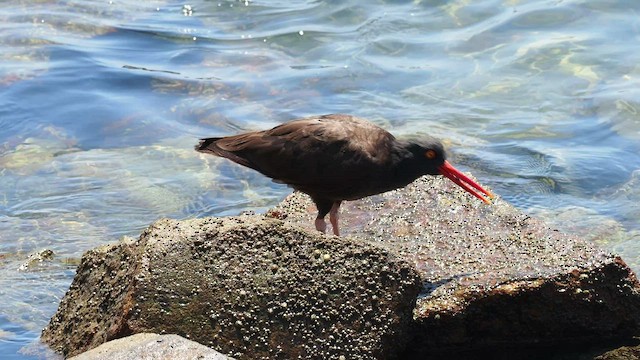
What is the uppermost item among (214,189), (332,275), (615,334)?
(332,275)

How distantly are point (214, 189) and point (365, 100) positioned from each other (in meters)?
2.24

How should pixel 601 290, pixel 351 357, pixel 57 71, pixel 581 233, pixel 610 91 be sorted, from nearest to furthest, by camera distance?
pixel 351 357 < pixel 601 290 < pixel 581 233 < pixel 610 91 < pixel 57 71

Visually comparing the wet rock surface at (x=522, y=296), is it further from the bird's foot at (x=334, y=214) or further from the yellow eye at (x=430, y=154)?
the yellow eye at (x=430, y=154)

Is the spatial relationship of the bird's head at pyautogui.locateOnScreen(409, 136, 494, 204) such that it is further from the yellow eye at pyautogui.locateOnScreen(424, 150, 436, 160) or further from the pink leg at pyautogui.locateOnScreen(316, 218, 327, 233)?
the pink leg at pyautogui.locateOnScreen(316, 218, 327, 233)

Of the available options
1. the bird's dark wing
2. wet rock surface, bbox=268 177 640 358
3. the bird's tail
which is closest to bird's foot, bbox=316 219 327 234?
the bird's dark wing

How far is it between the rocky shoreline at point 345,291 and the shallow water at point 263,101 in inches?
38.0

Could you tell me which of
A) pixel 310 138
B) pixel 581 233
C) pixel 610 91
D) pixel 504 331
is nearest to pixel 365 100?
pixel 610 91

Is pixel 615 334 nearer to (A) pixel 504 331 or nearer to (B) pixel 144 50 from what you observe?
(A) pixel 504 331

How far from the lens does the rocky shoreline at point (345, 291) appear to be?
3951 mm

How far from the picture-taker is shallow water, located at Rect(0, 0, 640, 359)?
7125 millimetres

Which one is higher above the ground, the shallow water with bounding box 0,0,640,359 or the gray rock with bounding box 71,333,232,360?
the gray rock with bounding box 71,333,232,360

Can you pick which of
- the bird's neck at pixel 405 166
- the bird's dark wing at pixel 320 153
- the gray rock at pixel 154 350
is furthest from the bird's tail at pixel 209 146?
the gray rock at pixel 154 350

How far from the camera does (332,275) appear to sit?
4.06m

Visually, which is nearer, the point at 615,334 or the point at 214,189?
the point at 615,334
